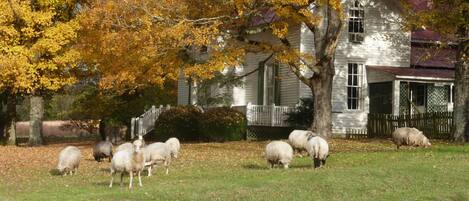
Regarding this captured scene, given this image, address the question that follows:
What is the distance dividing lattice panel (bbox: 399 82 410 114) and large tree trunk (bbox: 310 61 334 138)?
938cm

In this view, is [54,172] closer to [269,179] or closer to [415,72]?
[269,179]

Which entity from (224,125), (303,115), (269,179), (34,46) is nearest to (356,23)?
(303,115)

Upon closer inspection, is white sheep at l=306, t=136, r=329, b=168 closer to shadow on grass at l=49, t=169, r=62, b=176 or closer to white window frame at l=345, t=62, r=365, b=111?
shadow on grass at l=49, t=169, r=62, b=176

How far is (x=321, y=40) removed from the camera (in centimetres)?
3381

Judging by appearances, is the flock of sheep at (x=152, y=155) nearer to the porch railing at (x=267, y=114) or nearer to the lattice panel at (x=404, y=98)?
the porch railing at (x=267, y=114)

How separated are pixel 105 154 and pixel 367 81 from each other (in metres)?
18.0

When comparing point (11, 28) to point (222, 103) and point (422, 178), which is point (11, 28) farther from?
→ point (422, 178)

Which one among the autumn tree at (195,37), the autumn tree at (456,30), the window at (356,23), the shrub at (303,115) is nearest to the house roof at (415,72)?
the window at (356,23)

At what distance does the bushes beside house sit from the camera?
40000mm

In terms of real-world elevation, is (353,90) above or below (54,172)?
above

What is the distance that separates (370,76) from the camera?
1660 inches

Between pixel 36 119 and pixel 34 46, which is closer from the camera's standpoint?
pixel 34 46

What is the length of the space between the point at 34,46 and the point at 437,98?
65.4 feet

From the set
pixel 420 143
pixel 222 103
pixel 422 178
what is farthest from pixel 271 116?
pixel 422 178
